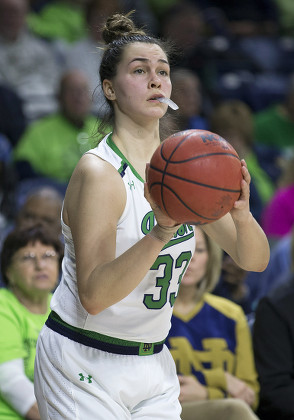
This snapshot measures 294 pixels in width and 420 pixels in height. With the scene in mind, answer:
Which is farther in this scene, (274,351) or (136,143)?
(274,351)

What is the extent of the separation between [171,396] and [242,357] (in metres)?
1.24

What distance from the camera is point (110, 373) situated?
7.82 feet

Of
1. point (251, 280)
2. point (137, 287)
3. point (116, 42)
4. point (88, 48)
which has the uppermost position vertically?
point (116, 42)

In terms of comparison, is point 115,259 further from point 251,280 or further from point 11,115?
point 11,115

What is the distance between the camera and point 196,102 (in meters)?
7.47

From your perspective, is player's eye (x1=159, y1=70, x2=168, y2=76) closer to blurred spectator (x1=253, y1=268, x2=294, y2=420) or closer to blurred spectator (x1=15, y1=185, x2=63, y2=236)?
blurred spectator (x1=253, y1=268, x2=294, y2=420)

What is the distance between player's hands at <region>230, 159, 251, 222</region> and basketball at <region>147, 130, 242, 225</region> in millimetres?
45

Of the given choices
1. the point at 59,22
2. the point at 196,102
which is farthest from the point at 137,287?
the point at 59,22

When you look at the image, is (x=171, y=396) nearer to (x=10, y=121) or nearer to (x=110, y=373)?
(x=110, y=373)

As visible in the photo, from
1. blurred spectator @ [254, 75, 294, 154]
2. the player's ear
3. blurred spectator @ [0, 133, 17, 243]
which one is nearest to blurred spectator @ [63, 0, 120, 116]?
blurred spectator @ [254, 75, 294, 154]

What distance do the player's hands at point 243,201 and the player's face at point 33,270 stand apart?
4.70 feet

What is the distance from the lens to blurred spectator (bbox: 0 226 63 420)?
320cm

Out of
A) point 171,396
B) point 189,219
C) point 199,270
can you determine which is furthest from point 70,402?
point 199,270

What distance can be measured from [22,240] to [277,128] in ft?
15.7
